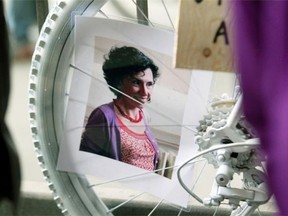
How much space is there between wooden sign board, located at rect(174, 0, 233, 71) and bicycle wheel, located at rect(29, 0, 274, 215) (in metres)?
0.34

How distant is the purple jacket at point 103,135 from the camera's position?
0.89 meters

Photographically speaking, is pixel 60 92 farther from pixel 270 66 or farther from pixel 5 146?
pixel 270 66

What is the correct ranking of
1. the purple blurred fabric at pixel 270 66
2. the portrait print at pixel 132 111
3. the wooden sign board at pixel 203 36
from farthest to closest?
the portrait print at pixel 132 111 → the wooden sign board at pixel 203 36 → the purple blurred fabric at pixel 270 66

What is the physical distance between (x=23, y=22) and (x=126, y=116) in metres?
1.84

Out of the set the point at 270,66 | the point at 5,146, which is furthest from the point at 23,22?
the point at 270,66

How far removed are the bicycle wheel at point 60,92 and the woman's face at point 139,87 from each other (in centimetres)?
3

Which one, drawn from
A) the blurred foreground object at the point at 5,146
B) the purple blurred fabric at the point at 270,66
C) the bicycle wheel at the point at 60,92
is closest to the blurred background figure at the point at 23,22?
the bicycle wheel at the point at 60,92

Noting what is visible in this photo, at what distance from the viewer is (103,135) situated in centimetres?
90

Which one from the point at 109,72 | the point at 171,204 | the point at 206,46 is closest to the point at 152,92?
the point at 109,72

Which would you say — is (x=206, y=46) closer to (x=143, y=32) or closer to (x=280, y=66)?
(x=280, y=66)

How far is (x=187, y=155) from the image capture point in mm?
868

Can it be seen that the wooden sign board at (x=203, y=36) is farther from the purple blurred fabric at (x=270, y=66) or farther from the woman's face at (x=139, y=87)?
the woman's face at (x=139, y=87)

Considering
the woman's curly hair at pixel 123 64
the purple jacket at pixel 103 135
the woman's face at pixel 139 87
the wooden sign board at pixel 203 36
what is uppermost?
the wooden sign board at pixel 203 36

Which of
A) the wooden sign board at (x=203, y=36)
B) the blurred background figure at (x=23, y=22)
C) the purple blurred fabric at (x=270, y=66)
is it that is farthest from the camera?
the blurred background figure at (x=23, y=22)
